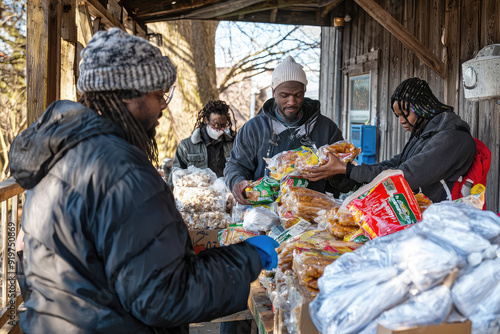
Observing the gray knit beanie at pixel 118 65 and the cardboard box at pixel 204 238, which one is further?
the cardboard box at pixel 204 238

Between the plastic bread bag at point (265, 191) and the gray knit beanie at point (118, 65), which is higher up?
the gray knit beanie at point (118, 65)

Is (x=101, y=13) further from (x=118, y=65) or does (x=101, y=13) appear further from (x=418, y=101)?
(x=118, y=65)

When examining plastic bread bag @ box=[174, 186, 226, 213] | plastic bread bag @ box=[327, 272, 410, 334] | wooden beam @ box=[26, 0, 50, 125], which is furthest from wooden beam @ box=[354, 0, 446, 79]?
plastic bread bag @ box=[327, 272, 410, 334]

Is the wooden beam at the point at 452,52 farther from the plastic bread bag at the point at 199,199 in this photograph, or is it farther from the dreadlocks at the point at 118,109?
the dreadlocks at the point at 118,109

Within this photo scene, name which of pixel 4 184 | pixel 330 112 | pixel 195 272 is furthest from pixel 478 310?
pixel 330 112

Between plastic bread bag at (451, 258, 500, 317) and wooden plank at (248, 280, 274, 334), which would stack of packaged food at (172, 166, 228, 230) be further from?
plastic bread bag at (451, 258, 500, 317)

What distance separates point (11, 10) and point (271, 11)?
14.0ft

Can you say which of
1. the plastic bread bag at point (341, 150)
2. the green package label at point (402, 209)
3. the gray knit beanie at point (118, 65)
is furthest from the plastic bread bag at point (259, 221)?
the gray knit beanie at point (118, 65)

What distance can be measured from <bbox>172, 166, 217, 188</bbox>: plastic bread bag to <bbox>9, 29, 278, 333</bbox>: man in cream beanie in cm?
284

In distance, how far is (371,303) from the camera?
120 centimetres

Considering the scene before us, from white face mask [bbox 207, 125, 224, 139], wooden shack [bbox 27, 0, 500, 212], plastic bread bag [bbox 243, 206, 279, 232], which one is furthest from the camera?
white face mask [bbox 207, 125, 224, 139]

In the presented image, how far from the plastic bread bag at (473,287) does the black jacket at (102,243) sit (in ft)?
1.83

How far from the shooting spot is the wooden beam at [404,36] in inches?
193

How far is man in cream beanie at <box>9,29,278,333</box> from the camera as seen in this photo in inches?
46.8
